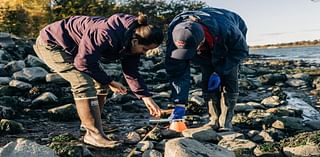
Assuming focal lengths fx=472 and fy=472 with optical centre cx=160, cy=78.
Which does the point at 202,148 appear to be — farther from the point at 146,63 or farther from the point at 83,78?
the point at 146,63

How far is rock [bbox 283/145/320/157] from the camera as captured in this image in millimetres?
4570

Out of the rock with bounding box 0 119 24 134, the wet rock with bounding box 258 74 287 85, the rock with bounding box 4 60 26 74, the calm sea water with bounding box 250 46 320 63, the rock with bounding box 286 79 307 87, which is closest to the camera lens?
the rock with bounding box 0 119 24 134

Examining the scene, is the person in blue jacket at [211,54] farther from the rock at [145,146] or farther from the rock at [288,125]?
the rock at [288,125]

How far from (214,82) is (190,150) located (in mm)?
1936

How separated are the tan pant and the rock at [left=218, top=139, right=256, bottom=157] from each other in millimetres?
1507

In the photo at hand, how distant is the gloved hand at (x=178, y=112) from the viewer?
16.5 feet

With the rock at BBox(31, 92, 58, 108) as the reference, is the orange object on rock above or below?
above

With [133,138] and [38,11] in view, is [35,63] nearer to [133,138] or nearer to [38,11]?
[133,138]

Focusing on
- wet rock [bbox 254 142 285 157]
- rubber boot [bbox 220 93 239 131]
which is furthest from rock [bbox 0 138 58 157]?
rubber boot [bbox 220 93 239 131]

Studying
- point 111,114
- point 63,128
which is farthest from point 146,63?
point 63,128

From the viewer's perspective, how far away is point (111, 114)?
7.29 m

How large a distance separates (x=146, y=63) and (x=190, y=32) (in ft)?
40.7

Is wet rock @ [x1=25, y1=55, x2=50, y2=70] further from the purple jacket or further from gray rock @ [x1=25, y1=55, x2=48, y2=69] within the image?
the purple jacket

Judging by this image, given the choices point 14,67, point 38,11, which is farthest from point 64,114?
point 38,11
